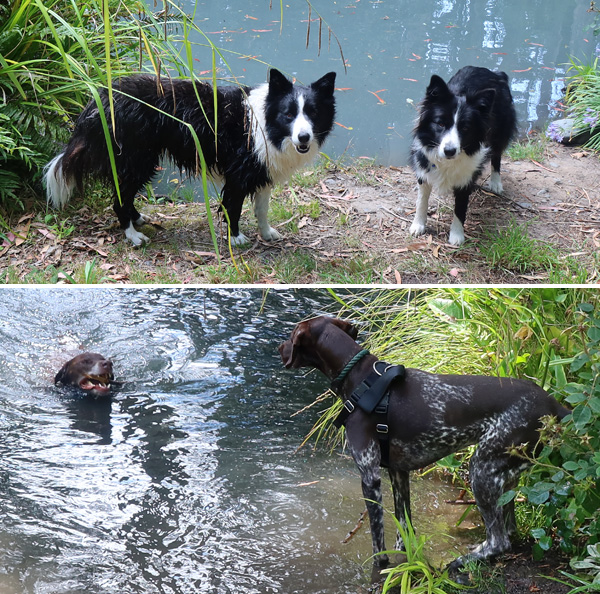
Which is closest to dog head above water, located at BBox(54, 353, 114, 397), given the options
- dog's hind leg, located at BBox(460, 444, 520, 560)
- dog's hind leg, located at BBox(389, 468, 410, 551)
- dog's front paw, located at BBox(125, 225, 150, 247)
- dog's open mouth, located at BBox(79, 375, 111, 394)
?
dog's open mouth, located at BBox(79, 375, 111, 394)

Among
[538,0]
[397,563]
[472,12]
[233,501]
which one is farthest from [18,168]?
[538,0]

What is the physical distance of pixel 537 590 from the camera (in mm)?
2131

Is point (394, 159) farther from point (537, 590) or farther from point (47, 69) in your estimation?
point (537, 590)

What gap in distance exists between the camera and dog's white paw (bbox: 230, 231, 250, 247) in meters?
3.68

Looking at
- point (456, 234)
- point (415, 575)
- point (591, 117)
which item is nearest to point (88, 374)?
point (415, 575)

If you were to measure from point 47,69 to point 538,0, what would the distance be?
184 inches

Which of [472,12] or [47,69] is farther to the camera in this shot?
[472,12]

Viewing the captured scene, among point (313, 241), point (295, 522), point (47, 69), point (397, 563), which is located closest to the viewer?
point (397, 563)

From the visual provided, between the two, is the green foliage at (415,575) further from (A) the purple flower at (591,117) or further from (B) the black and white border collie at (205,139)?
(A) the purple flower at (591,117)

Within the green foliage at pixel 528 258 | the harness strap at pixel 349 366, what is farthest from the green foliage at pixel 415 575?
the green foliage at pixel 528 258

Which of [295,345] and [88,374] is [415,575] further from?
[88,374]

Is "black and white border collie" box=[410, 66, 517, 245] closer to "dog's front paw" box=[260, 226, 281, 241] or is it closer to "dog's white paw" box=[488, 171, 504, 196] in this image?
"dog's white paw" box=[488, 171, 504, 196]

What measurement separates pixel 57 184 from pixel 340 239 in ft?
5.02

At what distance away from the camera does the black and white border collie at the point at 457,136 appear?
3498 millimetres
